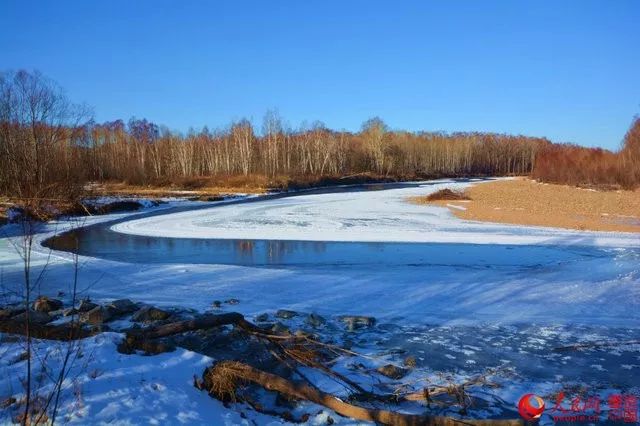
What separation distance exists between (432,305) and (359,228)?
10936 millimetres

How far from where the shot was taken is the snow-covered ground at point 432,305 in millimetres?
4277

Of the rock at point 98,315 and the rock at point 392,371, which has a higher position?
the rock at point 98,315

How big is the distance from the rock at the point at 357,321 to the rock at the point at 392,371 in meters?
1.61

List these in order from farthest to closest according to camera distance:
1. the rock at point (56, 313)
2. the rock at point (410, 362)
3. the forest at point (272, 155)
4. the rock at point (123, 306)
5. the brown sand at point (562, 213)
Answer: the forest at point (272, 155)
the brown sand at point (562, 213)
the rock at point (123, 306)
the rock at point (56, 313)
the rock at point (410, 362)

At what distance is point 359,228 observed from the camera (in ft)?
63.1

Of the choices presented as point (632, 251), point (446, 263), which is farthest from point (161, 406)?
point (632, 251)

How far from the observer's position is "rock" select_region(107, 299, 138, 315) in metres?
7.52

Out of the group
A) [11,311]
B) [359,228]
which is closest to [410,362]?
[11,311]

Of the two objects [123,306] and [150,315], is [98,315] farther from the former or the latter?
[150,315]

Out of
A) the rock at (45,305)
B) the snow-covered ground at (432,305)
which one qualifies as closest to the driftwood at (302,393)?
the snow-covered ground at (432,305)

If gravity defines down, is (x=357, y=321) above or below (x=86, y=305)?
below

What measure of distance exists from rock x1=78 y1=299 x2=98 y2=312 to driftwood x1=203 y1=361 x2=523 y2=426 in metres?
4.20

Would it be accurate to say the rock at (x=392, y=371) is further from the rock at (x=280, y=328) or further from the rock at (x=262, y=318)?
the rock at (x=262, y=318)

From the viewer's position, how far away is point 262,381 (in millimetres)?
4199
